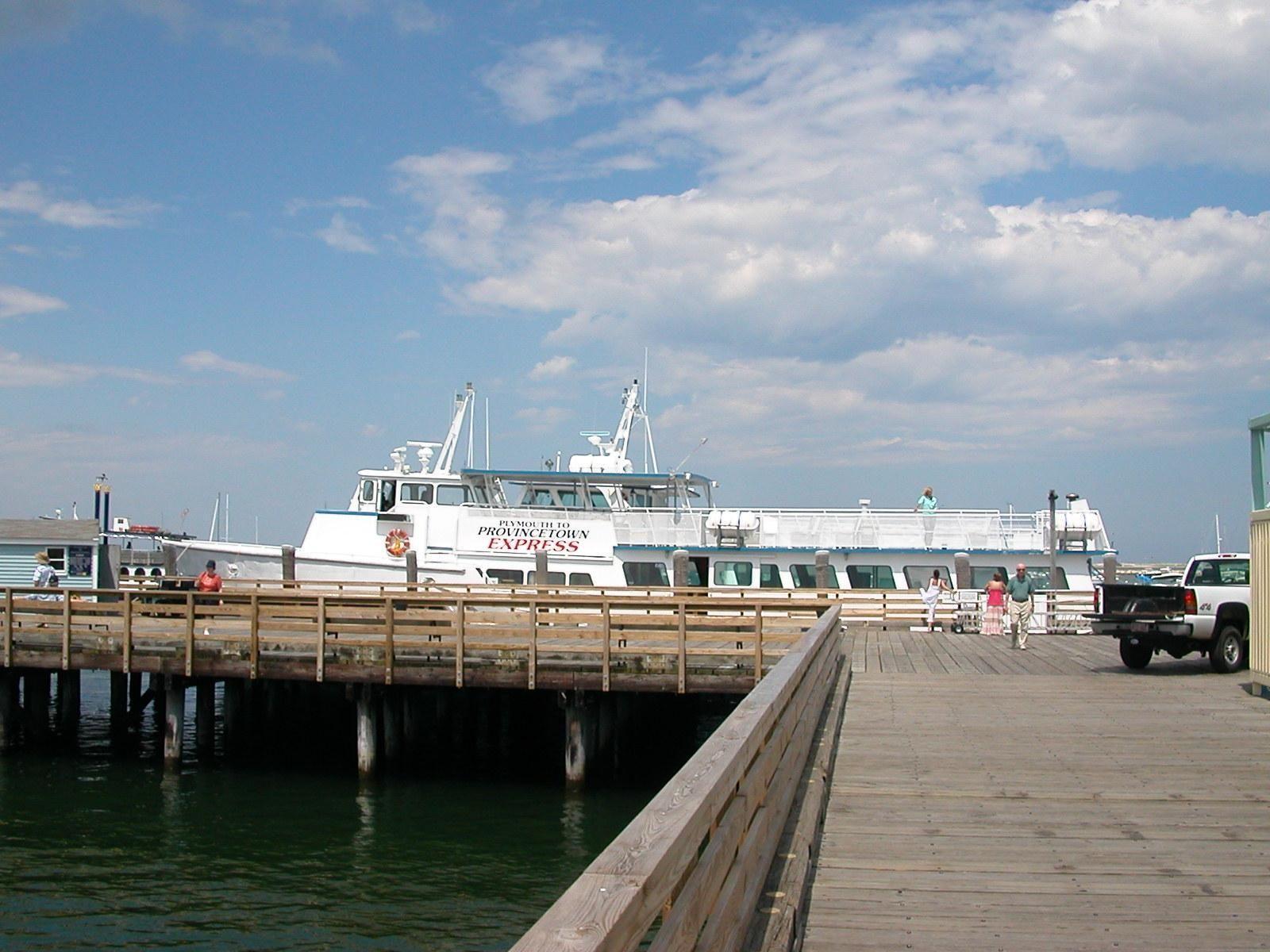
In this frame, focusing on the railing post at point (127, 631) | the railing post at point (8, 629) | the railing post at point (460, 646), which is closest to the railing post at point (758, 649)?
the railing post at point (460, 646)

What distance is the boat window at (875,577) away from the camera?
1179 inches

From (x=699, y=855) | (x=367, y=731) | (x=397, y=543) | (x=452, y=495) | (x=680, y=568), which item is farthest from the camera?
(x=452, y=495)

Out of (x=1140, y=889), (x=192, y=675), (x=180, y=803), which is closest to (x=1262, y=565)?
(x=1140, y=889)

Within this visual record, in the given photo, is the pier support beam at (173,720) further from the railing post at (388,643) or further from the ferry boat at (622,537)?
the ferry boat at (622,537)

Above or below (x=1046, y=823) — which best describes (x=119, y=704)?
below

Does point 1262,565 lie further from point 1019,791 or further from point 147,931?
point 147,931

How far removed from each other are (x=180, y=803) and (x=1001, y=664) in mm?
12271

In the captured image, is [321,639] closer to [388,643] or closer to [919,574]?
[388,643]

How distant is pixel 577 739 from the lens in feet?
58.6

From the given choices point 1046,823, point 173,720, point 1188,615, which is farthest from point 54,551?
point 1046,823

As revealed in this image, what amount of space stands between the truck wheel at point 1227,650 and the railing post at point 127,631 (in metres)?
16.5

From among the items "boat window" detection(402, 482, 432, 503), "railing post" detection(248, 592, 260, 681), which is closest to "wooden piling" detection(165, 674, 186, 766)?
"railing post" detection(248, 592, 260, 681)

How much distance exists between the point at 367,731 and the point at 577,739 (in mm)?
3434

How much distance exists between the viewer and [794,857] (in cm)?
591
